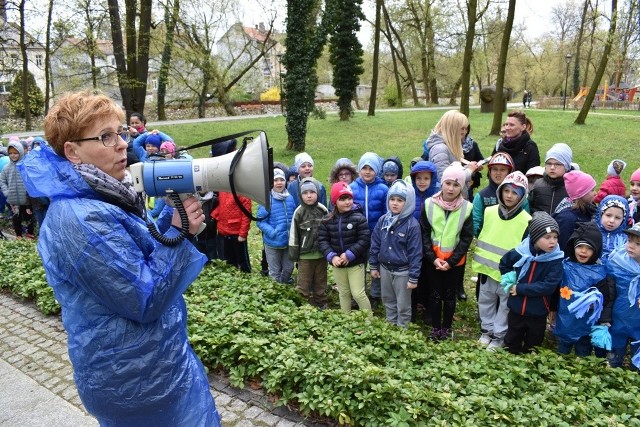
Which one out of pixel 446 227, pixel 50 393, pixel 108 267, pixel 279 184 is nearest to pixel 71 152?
pixel 108 267

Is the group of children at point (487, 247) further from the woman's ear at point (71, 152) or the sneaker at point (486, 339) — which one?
the woman's ear at point (71, 152)

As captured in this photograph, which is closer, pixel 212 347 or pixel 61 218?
pixel 61 218

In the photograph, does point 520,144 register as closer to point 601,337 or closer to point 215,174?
point 601,337

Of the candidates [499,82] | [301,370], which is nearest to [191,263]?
[301,370]

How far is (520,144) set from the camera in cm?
607

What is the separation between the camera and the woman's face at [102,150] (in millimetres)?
1808

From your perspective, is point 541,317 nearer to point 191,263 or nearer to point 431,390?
point 431,390

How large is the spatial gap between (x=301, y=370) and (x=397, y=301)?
6.16 feet

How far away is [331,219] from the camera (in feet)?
17.3

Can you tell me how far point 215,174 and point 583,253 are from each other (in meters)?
3.52

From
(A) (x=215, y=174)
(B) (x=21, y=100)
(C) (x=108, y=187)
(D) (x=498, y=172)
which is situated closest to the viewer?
(C) (x=108, y=187)

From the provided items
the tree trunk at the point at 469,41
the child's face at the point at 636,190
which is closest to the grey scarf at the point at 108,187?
the child's face at the point at 636,190

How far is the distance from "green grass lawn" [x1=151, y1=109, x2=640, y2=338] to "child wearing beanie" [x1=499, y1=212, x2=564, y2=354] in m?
2.39

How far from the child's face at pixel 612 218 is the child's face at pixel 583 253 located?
53 cm
